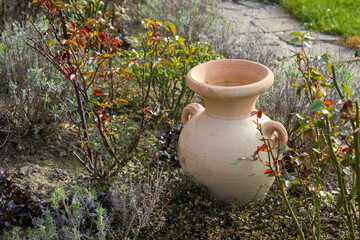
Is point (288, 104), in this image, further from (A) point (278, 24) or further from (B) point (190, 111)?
(A) point (278, 24)

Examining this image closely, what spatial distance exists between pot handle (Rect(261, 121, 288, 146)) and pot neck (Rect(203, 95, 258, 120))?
0.15m

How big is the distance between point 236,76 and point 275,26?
3.69 meters

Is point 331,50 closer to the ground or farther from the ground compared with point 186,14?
closer to the ground

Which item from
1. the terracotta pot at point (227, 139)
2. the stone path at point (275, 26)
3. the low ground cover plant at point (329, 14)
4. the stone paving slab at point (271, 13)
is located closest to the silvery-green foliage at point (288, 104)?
the terracotta pot at point (227, 139)

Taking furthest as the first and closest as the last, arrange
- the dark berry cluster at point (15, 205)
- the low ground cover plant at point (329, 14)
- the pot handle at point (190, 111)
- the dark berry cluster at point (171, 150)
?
the low ground cover plant at point (329, 14)
the dark berry cluster at point (171, 150)
the pot handle at point (190, 111)
the dark berry cluster at point (15, 205)

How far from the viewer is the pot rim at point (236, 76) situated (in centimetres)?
268

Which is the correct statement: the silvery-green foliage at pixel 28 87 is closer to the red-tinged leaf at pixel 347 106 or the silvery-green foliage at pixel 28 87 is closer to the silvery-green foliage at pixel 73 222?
the silvery-green foliage at pixel 73 222

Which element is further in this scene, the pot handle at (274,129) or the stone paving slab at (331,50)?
the stone paving slab at (331,50)

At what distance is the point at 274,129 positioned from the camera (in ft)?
8.93

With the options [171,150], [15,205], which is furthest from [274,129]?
[15,205]

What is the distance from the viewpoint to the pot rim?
2.68 metres

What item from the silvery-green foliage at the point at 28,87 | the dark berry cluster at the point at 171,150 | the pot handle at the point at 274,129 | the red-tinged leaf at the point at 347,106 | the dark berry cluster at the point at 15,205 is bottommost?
the dark berry cluster at the point at 15,205

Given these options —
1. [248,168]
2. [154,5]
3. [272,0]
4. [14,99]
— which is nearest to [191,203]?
[248,168]

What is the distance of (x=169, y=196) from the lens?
2.91m
